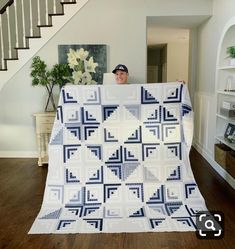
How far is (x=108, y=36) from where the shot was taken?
440cm

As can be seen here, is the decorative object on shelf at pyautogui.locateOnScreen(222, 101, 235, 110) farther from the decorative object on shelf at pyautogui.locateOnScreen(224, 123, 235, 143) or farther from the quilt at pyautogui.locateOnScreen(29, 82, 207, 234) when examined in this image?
the quilt at pyautogui.locateOnScreen(29, 82, 207, 234)

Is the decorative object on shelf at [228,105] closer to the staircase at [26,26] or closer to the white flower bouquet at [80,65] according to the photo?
the white flower bouquet at [80,65]

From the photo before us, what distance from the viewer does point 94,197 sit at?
274 centimetres

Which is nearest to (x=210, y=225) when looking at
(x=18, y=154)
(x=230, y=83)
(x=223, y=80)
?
(x=230, y=83)

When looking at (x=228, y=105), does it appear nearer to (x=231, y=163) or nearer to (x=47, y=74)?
(x=231, y=163)

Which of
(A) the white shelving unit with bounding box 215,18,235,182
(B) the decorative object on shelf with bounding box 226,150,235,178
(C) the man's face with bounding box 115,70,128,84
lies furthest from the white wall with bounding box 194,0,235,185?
(C) the man's face with bounding box 115,70,128,84

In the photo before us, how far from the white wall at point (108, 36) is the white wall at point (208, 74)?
15.5 inches

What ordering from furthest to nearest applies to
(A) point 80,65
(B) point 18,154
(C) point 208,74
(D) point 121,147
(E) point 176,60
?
(E) point 176,60 → (B) point 18,154 → (C) point 208,74 → (A) point 80,65 → (D) point 121,147

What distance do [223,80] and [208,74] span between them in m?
0.68

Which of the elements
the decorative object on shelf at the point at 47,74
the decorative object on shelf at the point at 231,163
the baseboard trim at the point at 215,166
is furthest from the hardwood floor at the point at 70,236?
the decorative object on shelf at the point at 47,74

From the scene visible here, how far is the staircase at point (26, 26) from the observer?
172 inches

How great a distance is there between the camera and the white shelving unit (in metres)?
3.62

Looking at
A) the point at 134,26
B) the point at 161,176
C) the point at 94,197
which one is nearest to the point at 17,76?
the point at 134,26

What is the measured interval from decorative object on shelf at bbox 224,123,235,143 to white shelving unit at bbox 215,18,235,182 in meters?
0.05
